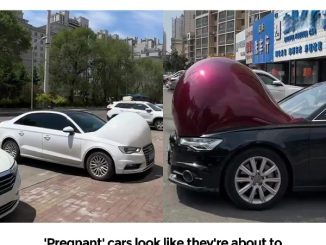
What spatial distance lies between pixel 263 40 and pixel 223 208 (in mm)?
13288

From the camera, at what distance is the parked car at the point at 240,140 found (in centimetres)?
426

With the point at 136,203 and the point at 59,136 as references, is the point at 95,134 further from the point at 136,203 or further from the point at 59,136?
the point at 136,203

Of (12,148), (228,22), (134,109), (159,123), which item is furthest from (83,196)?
(228,22)

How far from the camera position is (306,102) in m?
4.93

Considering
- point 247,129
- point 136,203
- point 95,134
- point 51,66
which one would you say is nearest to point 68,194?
point 136,203

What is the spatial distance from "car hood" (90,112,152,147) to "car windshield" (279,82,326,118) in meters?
2.73

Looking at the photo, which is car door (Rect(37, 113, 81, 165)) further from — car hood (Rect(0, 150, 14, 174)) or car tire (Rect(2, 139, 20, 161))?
car hood (Rect(0, 150, 14, 174))

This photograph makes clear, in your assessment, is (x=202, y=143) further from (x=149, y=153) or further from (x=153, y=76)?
(x=149, y=153)

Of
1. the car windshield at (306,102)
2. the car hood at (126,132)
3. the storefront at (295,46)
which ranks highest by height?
the storefront at (295,46)

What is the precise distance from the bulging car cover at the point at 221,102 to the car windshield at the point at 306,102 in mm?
339

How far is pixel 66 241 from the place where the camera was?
363 cm

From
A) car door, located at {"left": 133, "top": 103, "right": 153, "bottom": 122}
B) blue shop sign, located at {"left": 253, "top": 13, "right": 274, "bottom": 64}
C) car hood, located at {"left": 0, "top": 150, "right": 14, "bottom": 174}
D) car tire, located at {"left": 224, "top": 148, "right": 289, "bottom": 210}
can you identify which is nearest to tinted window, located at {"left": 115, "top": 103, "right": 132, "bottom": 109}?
car door, located at {"left": 133, "top": 103, "right": 153, "bottom": 122}

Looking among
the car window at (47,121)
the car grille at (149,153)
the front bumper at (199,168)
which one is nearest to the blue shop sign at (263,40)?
the car grille at (149,153)

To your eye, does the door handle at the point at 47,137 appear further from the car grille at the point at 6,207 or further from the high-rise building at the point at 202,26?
the high-rise building at the point at 202,26
